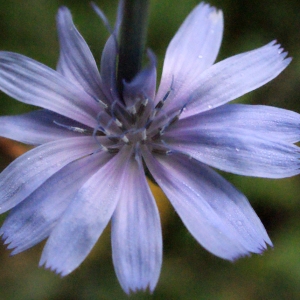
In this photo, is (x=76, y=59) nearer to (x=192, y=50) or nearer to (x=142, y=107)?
(x=142, y=107)

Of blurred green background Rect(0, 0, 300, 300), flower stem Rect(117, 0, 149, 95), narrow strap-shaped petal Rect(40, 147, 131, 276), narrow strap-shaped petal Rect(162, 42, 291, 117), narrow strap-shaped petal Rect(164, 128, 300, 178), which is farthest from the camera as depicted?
blurred green background Rect(0, 0, 300, 300)

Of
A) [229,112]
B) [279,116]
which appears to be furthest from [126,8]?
[279,116]

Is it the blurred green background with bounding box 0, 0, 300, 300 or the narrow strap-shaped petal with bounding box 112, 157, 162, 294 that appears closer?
the narrow strap-shaped petal with bounding box 112, 157, 162, 294

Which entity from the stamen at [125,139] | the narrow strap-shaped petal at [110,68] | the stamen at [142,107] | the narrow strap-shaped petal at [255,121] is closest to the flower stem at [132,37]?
the narrow strap-shaped petal at [110,68]

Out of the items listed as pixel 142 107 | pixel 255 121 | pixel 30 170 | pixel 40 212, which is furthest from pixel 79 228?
pixel 255 121

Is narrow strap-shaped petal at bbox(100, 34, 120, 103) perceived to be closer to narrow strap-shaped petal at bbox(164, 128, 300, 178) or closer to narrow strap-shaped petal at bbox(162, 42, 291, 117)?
narrow strap-shaped petal at bbox(162, 42, 291, 117)

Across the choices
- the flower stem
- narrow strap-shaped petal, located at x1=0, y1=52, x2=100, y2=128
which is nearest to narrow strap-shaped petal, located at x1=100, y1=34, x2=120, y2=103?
the flower stem
